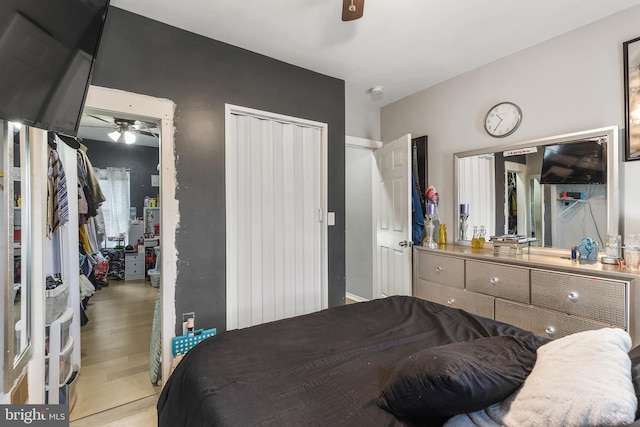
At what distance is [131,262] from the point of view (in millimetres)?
5418

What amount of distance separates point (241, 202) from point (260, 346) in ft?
4.55

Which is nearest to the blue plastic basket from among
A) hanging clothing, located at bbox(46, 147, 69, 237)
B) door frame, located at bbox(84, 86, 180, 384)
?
door frame, located at bbox(84, 86, 180, 384)

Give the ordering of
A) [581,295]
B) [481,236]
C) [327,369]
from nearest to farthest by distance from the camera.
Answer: [327,369] → [581,295] → [481,236]

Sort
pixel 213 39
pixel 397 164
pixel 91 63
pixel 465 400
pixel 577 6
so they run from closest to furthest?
pixel 465 400
pixel 91 63
pixel 577 6
pixel 213 39
pixel 397 164

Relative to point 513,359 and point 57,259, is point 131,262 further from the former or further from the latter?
point 513,359

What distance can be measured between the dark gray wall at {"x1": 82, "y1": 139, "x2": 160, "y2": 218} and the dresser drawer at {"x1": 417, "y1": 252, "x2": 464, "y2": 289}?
4970mm

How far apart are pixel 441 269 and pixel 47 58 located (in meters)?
2.72

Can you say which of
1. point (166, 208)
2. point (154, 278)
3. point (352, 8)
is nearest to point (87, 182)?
point (166, 208)

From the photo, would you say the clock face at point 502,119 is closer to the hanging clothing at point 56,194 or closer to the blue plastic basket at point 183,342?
the blue plastic basket at point 183,342

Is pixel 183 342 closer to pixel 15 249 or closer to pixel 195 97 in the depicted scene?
pixel 15 249

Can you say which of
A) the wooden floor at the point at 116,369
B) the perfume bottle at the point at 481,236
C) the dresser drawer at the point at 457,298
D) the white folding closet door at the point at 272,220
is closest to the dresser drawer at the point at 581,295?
the dresser drawer at the point at 457,298

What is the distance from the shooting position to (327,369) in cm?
112

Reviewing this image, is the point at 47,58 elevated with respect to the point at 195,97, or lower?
lower

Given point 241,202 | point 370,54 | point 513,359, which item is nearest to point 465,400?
point 513,359
